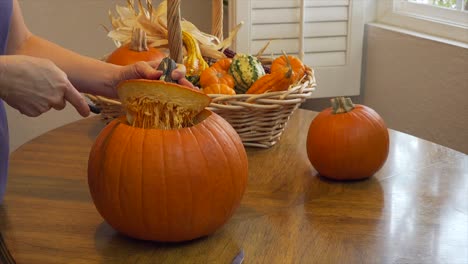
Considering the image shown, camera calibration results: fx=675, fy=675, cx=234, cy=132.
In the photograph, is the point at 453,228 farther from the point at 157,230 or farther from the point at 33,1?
the point at 33,1

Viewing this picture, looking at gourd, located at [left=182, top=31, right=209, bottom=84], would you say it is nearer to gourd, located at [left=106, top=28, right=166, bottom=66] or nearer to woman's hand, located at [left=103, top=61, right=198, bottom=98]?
gourd, located at [left=106, top=28, right=166, bottom=66]

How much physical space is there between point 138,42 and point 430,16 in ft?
3.96

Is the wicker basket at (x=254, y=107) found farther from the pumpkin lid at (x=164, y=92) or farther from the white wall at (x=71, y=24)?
the white wall at (x=71, y=24)

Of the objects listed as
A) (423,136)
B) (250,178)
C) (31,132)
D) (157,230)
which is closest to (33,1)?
(31,132)

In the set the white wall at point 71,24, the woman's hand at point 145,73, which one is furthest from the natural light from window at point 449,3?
the woman's hand at point 145,73

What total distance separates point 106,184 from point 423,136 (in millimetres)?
1531

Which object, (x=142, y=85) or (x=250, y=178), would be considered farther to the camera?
(x=250, y=178)

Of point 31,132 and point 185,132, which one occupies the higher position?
point 185,132

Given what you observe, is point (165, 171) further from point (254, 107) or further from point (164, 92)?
point (254, 107)

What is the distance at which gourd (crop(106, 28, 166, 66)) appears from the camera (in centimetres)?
141

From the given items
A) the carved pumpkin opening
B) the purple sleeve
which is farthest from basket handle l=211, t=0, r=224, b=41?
the carved pumpkin opening

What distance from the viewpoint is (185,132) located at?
882 millimetres

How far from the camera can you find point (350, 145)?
3.57 ft

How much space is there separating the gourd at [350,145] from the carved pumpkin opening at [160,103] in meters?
0.29
